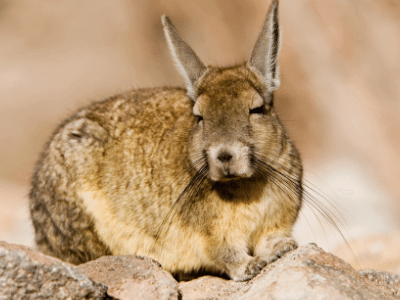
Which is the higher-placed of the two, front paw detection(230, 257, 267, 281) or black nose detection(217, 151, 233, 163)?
black nose detection(217, 151, 233, 163)

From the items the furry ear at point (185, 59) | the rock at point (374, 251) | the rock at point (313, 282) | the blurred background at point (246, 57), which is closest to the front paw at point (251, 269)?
the rock at point (313, 282)

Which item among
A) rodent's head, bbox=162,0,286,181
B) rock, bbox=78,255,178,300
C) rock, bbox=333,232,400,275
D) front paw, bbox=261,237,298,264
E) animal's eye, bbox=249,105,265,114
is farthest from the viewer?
rock, bbox=333,232,400,275

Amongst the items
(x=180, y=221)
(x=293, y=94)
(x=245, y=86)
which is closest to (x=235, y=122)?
(x=245, y=86)

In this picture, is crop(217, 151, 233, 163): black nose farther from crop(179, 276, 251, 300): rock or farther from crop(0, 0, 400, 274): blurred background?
crop(0, 0, 400, 274): blurred background

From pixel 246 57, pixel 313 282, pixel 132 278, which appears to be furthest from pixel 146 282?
pixel 246 57

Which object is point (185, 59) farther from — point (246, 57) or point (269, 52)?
point (246, 57)

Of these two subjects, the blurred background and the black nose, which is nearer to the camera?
the black nose

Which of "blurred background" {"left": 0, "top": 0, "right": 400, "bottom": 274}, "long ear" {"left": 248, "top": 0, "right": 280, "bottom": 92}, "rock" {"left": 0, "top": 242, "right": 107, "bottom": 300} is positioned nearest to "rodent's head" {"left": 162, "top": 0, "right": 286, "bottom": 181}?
"long ear" {"left": 248, "top": 0, "right": 280, "bottom": 92}
